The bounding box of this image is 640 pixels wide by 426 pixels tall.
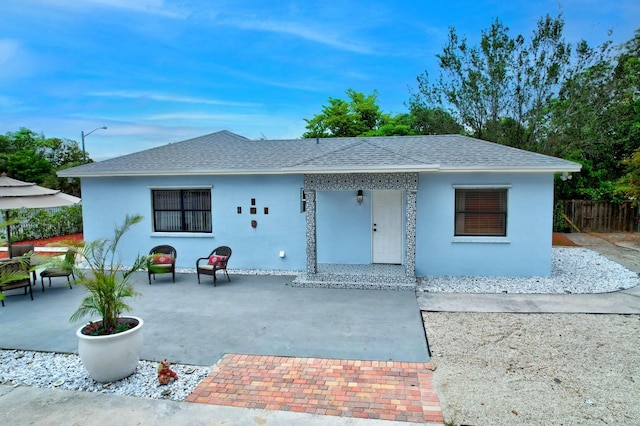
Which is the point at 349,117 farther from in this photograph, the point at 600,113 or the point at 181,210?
the point at 181,210

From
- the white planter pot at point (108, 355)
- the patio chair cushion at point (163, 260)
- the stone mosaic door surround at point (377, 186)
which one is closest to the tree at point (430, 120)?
the stone mosaic door surround at point (377, 186)

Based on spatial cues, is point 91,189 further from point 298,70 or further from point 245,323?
point 298,70

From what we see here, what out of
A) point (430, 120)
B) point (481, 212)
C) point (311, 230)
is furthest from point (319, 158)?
point (430, 120)

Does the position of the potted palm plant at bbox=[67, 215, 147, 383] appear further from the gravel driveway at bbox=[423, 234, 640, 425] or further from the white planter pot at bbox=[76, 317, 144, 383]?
the gravel driveway at bbox=[423, 234, 640, 425]

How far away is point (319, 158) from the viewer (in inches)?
392

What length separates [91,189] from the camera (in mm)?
12227

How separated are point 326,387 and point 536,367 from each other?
2.93 meters

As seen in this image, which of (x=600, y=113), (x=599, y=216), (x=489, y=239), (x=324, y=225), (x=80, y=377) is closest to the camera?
(x=80, y=377)

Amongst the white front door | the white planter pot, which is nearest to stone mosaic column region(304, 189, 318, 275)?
the white front door

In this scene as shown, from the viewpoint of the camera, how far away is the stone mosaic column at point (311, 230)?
977cm

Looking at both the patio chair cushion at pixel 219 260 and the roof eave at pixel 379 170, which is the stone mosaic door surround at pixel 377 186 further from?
the patio chair cushion at pixel 219 260

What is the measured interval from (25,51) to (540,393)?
15.5 metres

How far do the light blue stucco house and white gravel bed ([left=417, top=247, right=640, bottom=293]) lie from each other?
389 mm

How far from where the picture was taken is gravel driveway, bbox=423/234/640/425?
4.26m
